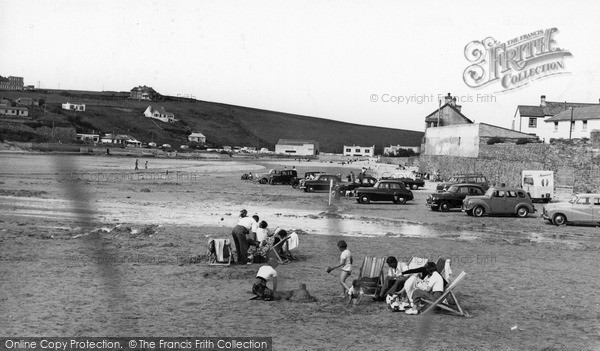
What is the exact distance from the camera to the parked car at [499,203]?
30516mm

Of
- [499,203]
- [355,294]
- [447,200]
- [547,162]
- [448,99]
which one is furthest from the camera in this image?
[448,99]

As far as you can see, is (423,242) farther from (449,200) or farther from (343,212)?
(449,200)

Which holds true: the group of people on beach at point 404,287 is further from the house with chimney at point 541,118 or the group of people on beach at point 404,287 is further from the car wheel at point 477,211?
the house with chimney at point 541,118

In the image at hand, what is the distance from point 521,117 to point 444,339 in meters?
67.6

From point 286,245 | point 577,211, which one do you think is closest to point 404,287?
point 286,245

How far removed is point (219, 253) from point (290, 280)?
2.30m

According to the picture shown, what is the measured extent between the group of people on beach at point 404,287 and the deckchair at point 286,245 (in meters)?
3.48

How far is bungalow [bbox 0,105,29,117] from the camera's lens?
13112 centimetres

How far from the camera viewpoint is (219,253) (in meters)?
15.5

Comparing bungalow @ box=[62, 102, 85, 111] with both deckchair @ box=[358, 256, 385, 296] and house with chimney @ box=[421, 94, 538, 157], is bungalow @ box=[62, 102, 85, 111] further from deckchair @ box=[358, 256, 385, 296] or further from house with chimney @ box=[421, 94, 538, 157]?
deckchair @ box=[358, 256, 385, 296]

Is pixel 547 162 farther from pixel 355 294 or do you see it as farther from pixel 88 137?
pixel 88 137

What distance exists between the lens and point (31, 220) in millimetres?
23094

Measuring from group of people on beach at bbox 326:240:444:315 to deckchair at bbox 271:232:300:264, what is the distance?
3.48m

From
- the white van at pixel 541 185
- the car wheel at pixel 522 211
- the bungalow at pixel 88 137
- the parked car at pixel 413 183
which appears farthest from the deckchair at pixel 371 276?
the bungalow at pixel 88 137
